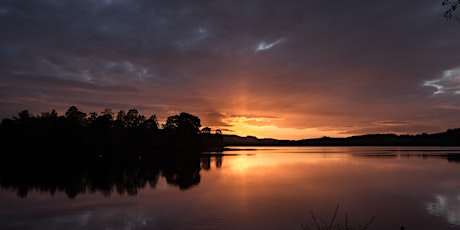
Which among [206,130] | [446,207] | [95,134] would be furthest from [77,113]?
[446,207]

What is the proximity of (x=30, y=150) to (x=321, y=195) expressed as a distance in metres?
63.4

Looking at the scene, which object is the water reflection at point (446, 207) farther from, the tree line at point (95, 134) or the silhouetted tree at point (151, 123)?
the silhouetted tree at point (151, 123)

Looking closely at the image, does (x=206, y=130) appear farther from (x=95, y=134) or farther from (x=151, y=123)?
(x=95, y=134)

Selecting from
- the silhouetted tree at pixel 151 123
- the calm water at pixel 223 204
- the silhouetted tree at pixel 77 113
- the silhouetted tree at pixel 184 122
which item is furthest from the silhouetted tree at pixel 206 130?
the calm water at pixel 223 204

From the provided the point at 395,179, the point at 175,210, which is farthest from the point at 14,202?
the point at 395,179

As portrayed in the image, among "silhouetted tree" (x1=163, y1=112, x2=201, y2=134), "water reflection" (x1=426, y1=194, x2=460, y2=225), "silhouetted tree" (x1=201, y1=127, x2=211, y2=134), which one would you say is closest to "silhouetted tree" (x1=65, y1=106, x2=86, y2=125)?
"silhouetted tree" (x1=163, y1=112, x2=201, y2=134)

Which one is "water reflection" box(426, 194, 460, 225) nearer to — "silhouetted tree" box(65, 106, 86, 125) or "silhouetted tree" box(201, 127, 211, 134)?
"silhouetted tree" box(65, 106, 86, 125)

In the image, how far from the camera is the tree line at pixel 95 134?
72.3m

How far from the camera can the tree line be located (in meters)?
72.3

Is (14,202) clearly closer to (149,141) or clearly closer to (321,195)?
(321,195)

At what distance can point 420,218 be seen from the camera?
70.5ft

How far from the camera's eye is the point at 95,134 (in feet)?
268

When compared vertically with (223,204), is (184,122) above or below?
above

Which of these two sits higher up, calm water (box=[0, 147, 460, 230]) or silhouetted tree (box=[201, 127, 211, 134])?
silhouetted tree (box=[201, 127, 211, 134])
